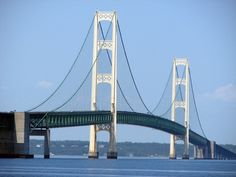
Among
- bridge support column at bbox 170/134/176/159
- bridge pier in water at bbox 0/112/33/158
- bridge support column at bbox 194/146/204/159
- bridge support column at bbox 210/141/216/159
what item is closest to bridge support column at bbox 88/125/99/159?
bridge pier in water at bbox 0/112/33/158

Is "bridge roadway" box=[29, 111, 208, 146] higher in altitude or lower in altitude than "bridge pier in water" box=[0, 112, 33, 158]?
higher

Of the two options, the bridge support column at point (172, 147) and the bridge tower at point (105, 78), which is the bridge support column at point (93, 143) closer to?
the bridge tower at point (105, 78)

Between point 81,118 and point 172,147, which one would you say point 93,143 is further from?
point 172,147

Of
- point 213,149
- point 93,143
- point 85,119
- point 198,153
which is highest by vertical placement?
point 85,119

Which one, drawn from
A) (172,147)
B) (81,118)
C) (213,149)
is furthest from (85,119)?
(213,149)

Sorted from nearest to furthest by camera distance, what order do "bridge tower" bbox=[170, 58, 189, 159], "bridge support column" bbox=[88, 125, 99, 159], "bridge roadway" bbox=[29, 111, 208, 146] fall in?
"bridge roadway" bbox=[29, 111, 208, 146], "bridge support column" bbox=[88, 125, 99, 159], "bridge tower" bbox=[170, 58, 189, 159]

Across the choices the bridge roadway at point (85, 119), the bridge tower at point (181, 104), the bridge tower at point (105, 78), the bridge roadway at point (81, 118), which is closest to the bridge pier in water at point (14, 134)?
the bridge roadway at point (85, 119)

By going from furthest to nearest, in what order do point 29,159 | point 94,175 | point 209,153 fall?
point 209,153
point 29,159
point 94,175

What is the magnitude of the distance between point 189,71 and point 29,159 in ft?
165

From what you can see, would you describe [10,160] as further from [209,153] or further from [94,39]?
[209,153]

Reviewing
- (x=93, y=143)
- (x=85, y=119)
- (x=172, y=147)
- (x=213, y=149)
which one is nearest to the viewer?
(x=93, y=143)

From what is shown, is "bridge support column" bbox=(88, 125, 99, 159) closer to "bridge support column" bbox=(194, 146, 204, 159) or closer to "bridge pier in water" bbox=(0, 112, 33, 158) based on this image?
"bridge pier in water" bbox=(0, 112, 33, 158)

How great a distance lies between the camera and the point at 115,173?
69.9 m

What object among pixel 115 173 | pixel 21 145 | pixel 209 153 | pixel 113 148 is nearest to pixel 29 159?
pixel 21 145
